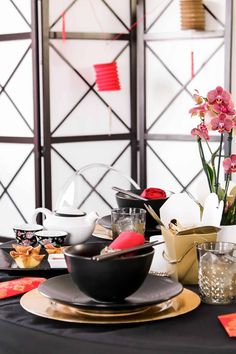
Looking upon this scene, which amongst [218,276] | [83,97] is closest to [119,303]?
[218,276]

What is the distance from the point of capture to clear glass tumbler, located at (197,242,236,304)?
1839 millimetres

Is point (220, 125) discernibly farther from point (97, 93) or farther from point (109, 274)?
point (97, 93)

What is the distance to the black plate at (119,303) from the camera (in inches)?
66.2

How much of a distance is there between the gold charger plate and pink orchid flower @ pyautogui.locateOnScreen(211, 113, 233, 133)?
Result: 522mm

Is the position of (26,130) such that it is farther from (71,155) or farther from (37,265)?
(37,265)

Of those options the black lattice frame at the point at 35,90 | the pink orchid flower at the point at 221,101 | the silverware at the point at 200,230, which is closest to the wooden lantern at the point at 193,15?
the black lattice frame at the point at 35,90

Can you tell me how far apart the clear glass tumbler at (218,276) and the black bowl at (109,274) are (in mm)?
207

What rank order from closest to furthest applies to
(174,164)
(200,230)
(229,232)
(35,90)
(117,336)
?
(117,336) < (200,230) < (229,232) < (35,90) < (174,164)

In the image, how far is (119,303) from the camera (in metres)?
1.71

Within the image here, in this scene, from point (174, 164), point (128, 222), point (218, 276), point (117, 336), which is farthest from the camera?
point (174, 164)

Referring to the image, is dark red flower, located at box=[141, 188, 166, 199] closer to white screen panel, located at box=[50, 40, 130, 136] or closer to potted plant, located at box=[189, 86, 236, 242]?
potted plant, located at box=[189, 86, 236, 242]

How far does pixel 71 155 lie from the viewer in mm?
6023

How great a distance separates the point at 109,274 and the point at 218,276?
0.33 metres

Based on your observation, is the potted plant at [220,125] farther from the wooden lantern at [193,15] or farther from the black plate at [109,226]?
the wooden lantern at [193,15]
